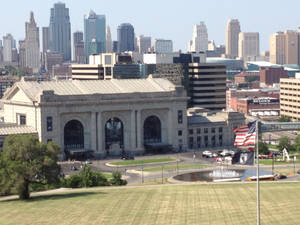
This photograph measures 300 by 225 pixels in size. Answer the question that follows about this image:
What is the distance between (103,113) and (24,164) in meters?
66.3

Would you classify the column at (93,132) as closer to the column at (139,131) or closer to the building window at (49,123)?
the building window at (49,123)

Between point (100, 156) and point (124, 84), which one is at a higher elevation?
point (124, 84)

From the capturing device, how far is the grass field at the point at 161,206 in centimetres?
7912

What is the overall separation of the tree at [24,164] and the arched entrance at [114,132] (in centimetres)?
6375

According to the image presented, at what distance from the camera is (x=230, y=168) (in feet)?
454

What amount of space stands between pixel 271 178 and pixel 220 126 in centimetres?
5647

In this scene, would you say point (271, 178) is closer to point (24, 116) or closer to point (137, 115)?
point (137, 115)

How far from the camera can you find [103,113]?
16025 centimetres

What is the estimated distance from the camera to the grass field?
79.1 m

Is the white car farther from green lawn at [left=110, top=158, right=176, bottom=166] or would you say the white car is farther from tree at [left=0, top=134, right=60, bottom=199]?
tree at [left=0, top=134, right=60, bottom=199]

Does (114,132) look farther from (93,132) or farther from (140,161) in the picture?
(140,161)

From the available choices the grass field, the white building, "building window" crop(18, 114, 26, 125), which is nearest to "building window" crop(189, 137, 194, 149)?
the white building

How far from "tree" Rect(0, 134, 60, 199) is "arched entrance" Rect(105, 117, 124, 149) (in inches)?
2510

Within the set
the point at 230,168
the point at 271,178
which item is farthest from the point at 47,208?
the point at 230,168
